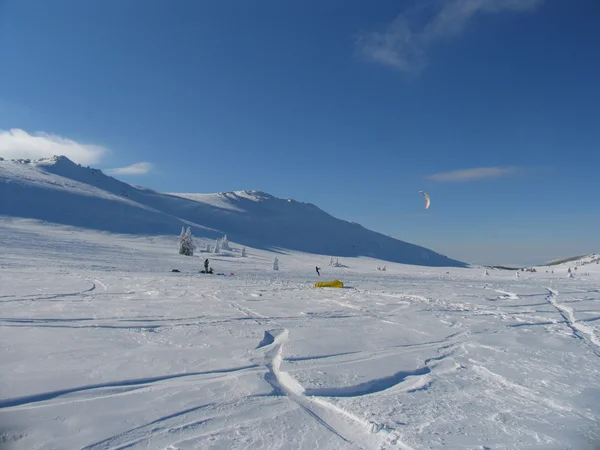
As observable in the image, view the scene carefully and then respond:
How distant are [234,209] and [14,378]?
7020 inches

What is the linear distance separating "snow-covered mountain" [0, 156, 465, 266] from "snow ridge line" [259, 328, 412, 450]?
100935 mm

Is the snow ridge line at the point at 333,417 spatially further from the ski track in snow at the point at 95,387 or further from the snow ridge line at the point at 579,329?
the snow ridge line at the point at 579,329

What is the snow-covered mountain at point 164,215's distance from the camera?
106 metres

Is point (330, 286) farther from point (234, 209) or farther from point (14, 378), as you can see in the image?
point (234, 209)

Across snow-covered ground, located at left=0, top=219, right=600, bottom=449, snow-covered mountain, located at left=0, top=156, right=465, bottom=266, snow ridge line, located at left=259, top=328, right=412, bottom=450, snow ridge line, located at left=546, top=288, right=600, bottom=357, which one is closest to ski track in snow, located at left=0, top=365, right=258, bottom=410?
snow-covered ground, located at left=0, top=219, right=600, bottom=449

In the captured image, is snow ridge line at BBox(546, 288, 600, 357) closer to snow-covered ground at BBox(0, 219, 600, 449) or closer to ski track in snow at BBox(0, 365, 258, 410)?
snow-covered ground at BBox(0, 219, 600, 449)

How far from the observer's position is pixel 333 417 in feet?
15.8

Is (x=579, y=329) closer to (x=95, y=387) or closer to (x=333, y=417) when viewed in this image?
(x=333, y=417)

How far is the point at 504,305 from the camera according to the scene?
16391 mm

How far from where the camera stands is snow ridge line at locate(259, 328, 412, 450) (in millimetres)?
4266

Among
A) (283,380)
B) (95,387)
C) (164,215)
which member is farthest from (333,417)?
(164,215)

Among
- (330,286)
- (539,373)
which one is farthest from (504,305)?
(539,373)

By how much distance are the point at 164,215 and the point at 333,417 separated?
13043 centimetres

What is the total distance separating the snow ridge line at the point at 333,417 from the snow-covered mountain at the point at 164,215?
331 feet
